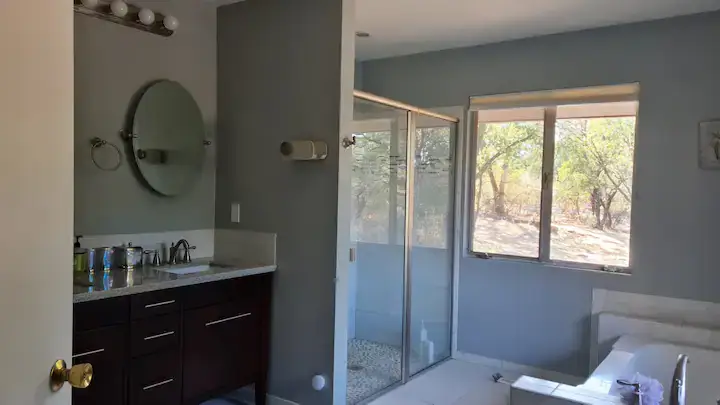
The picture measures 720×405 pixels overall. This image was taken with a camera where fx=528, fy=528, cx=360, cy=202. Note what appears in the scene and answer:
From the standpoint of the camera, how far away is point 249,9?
128 inches

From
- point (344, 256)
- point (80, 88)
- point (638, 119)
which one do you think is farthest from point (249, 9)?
point (638, 119)

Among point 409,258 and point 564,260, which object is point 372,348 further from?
point 564,260

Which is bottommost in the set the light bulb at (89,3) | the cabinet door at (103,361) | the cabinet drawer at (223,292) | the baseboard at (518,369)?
the baseboard at (518,369)

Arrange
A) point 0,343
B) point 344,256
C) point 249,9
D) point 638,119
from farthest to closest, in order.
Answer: point 638,119 → point 249,9 → point 344,256 → point 0,343

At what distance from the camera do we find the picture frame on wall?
323 centimetres

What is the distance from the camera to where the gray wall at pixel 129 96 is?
271 centimetres

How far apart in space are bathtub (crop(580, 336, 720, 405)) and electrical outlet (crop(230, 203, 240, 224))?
7.24 feet

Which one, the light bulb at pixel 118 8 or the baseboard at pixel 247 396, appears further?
the baseboard at pixel 247 396

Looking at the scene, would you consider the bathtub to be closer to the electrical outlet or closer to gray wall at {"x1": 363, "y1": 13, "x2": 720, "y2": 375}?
gray wall at {"x1": 363, "y1": 13, "x2": 720, "y2": 375}

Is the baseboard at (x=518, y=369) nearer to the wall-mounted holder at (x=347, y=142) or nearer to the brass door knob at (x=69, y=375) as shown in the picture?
the wall-mounted holder at (x=347, y=142)

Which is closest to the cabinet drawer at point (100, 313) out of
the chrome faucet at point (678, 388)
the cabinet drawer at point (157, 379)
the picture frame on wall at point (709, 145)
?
the cabinet drawer at point (157, 379)

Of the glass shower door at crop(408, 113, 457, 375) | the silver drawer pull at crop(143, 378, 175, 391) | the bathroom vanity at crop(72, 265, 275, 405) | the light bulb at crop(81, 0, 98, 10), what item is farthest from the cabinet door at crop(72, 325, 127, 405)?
the glass shower door at crop(408, 113, 457, 375)

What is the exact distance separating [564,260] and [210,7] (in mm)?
3004

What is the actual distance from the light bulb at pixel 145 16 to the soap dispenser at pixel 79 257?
1202mm
